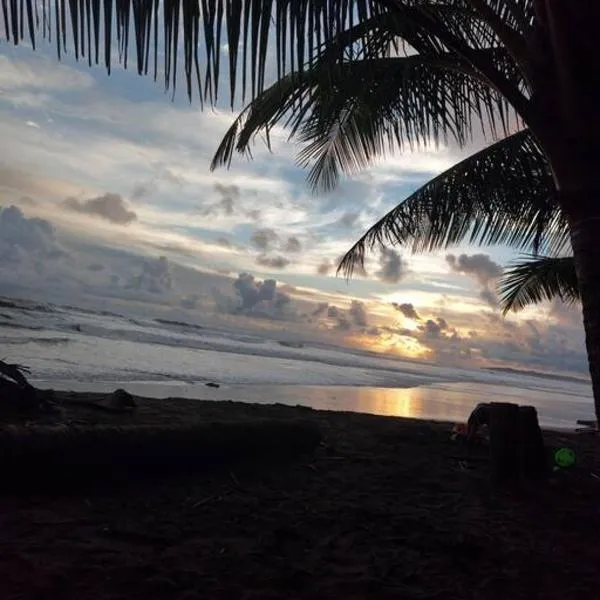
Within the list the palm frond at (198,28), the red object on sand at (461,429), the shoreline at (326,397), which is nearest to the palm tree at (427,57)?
the palm frond at (198,28)

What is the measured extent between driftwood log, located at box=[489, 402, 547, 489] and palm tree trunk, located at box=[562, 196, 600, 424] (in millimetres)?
939

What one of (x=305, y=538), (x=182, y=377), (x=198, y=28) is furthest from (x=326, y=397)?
(x=198, y=28)

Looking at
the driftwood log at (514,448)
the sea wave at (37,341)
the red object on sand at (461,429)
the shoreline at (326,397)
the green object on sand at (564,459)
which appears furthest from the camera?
the sea wave at (37,341)

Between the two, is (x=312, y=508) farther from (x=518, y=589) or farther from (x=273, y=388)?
(x=273, y=388)

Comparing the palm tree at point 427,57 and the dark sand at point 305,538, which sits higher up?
the palm tree at point 427,57

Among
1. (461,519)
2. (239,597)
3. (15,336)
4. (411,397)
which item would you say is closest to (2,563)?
(239,597)

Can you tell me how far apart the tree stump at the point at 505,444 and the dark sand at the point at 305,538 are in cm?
15

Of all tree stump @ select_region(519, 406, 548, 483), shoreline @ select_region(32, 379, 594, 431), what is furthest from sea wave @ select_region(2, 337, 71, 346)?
tree stump @ select_region(519, 406, 548, 483)

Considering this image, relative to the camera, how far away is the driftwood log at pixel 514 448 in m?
4.07

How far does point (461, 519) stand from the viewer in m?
3.40

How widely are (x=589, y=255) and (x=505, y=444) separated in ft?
4.92

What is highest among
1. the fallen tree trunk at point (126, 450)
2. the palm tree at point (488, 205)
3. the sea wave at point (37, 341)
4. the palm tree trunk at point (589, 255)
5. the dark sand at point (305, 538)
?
the palm tree at point (488, 205)

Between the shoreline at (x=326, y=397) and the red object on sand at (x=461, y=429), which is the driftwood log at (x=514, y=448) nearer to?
the red object on sand at (x=461, y=429)

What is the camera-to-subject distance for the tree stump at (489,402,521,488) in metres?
4.07
